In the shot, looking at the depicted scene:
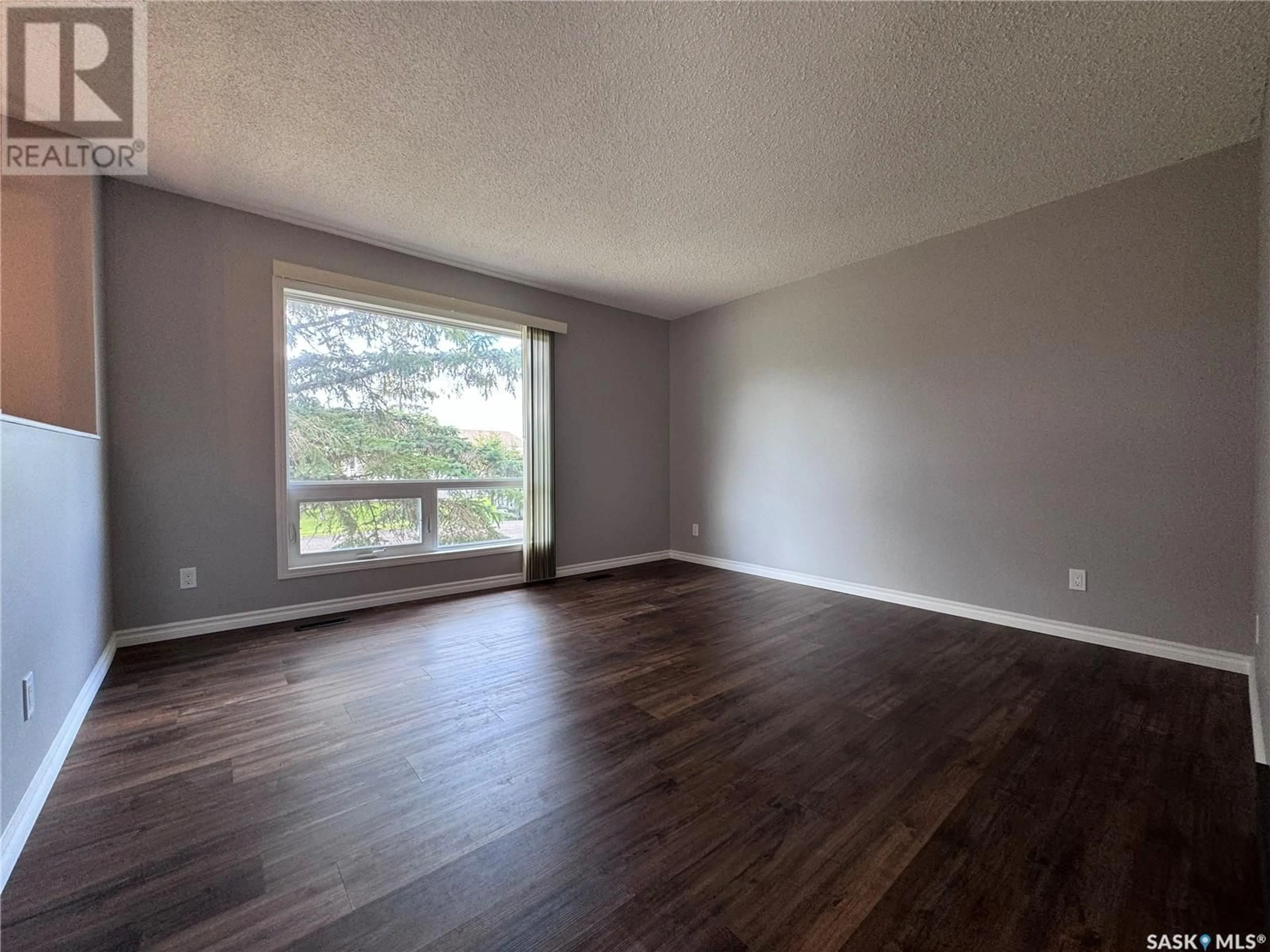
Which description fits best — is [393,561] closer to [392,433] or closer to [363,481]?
[363,481]

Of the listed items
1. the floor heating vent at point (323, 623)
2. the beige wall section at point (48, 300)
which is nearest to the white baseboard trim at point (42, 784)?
the floor heating vent at point (323, 623)

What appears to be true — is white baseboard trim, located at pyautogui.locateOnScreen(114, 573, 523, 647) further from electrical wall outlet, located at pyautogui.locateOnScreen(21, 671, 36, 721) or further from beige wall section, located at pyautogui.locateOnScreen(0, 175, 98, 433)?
electrical wall outlet, located at pyautogui.locateOnScreen(21, 671, 36, 721)

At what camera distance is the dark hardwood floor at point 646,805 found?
42.0 inches

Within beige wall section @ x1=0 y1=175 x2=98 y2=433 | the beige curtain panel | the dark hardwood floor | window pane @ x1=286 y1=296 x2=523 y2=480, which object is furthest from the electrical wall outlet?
the beige curtain panel

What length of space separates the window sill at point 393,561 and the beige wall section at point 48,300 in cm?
127

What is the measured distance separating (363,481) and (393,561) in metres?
0.63

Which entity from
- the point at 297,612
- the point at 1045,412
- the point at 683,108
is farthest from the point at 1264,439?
the point at 297,612

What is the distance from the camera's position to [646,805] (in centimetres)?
144

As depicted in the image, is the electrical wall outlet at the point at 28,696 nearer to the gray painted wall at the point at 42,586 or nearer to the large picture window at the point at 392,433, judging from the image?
the gray painted wall at the point at 42,586

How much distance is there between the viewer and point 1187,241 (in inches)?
95.1

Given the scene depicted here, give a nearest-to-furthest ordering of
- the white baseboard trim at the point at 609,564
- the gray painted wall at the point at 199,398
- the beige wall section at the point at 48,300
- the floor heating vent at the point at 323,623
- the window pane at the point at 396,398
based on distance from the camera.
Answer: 1. the beige wall section at the point at 48,300
2. the gray painted wall at the point at 199,398
3. the floor heating vent at the point at 323,623
4. the window pane at the point at 396,398
5. the white baseboard trim at the point at 609,564

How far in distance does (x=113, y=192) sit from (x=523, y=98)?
2475 mm

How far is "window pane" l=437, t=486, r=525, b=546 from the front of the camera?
12.6 feet

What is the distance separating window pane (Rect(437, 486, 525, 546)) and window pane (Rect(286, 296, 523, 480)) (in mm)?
170
